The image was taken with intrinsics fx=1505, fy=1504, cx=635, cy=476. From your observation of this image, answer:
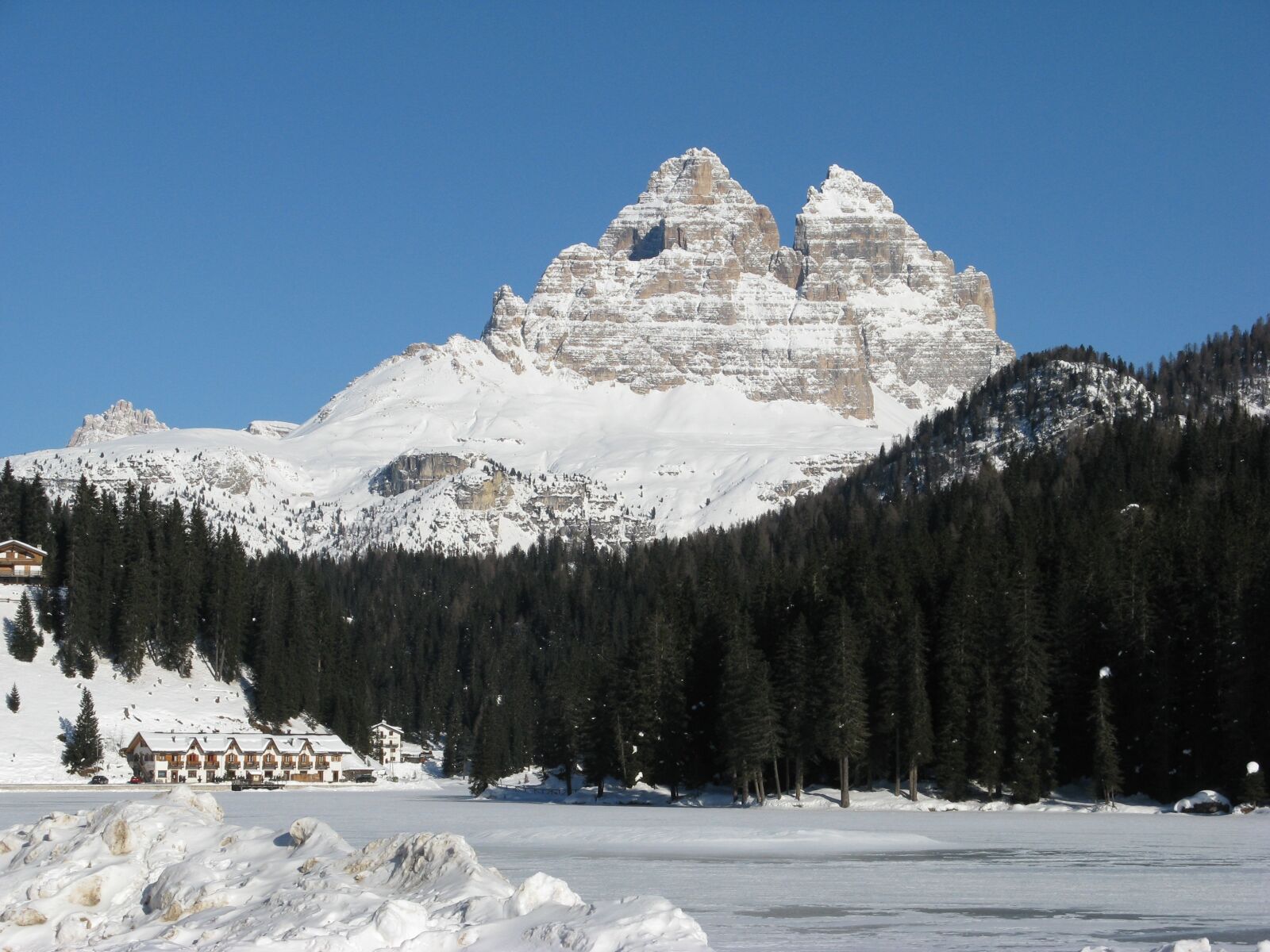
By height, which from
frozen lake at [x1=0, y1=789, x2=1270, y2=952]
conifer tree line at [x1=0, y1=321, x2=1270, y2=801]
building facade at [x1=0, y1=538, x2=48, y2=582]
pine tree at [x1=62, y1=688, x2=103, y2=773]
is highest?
building facade at [x1=0, y1=538, x2=48, y2=582]

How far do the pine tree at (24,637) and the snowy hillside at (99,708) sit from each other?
639 millimetres

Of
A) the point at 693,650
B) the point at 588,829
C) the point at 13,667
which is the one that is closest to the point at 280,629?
the point at 13,667

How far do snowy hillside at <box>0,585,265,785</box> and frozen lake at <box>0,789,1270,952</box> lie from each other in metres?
31.9

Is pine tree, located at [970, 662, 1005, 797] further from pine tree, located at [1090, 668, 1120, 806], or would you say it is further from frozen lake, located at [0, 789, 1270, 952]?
pine tree, located at [1090, 668, 1120, 806]

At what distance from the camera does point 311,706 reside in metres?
149

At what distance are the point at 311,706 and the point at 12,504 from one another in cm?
3675

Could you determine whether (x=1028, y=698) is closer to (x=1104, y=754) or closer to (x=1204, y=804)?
(x=1104, y=754)

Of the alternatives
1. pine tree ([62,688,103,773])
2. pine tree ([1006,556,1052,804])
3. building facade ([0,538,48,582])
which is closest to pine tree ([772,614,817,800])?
pine tree ([1006,556,1052,804])

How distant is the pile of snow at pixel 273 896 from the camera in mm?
24812

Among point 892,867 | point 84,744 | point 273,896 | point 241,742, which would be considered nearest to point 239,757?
point 241,742

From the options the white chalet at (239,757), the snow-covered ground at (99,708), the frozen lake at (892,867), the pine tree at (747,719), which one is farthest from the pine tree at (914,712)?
the snow-covered ground at (99,708)

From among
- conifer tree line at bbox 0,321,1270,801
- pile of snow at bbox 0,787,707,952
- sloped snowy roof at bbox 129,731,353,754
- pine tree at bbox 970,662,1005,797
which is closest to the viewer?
pile of snow at bbox 0,787,707,952

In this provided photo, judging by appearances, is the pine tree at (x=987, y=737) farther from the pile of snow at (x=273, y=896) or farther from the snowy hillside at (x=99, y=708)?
the snowy hillside at (x=99, y=708)

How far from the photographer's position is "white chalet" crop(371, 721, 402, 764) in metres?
156
